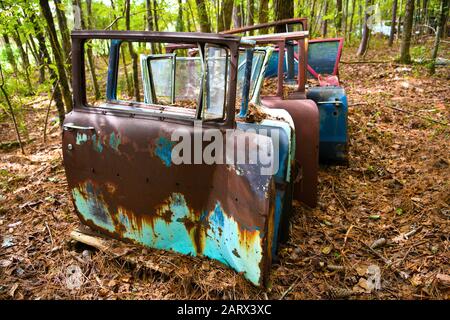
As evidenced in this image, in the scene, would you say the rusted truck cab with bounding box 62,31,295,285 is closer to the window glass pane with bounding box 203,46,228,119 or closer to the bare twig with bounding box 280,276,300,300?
the window glass pane with bounding box 203,46,228,119

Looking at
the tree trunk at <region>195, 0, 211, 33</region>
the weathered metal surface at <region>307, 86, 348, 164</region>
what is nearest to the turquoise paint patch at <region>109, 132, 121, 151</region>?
the weathered metal surface at <region>307, 86, 348, 164</region>

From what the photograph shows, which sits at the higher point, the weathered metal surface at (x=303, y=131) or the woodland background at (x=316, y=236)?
the weathered metal surface at (x=303, y=131)

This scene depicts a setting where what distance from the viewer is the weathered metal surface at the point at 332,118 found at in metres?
4.01

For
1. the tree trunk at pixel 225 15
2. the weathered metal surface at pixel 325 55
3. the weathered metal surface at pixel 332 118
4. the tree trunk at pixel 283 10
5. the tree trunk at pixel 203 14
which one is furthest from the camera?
the tree trunk at pixel 225 15

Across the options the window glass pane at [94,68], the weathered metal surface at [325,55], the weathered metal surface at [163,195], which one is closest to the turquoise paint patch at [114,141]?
the weathered metal surface at [163,195]

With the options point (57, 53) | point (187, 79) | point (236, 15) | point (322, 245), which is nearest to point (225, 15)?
point (236, 15)

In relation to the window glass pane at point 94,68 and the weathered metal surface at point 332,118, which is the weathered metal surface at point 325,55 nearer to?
the weathered metal surface at point 332,118

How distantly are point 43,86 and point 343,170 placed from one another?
4887 millimetres

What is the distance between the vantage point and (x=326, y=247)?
3004mm

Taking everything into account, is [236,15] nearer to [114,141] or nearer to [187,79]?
[187,79]

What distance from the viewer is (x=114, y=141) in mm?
2574

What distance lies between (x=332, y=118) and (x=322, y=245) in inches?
68.6

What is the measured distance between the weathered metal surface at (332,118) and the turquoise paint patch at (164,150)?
234 cm
